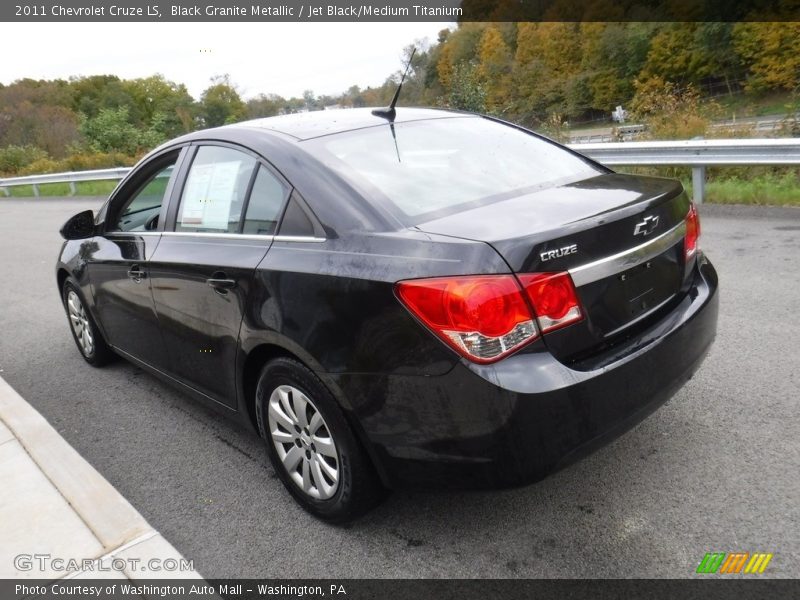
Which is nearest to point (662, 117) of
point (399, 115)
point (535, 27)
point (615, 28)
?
point (399, 115)

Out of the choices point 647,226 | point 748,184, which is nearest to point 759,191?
point 748,184

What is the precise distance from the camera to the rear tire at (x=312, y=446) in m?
2.54

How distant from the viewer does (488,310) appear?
83.4 inches

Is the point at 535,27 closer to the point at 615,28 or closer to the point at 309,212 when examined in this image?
the point at 615,28

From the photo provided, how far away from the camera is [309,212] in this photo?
8.78 ft

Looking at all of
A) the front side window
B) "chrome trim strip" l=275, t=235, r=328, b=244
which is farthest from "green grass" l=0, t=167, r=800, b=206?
"chrome trim strip" l=275, t=235, r=328, b=244

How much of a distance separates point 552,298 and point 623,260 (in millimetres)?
395

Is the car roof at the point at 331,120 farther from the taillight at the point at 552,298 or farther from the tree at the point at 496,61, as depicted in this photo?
the tree at the point at 496,61

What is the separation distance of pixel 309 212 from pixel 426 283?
2.40 ft

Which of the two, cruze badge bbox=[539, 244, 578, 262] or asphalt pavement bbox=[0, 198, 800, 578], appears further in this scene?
asphalt pavement bbox=[0, 198, 800, 578]

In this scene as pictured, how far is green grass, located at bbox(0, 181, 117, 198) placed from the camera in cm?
2145

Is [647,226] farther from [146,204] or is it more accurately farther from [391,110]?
[146,204]

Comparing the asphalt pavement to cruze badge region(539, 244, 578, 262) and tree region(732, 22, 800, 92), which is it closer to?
cruze badge region(539, 244, 578, 262)

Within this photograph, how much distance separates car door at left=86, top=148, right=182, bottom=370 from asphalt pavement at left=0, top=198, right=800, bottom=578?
18.8 inches
